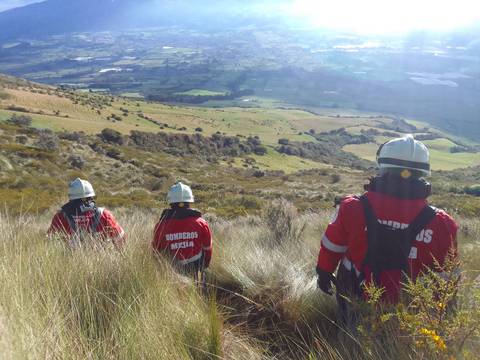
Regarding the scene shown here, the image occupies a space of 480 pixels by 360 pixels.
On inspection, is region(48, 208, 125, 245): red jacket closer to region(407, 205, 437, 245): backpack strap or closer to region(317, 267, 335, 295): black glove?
region(317, 267, 335, 295): black glove

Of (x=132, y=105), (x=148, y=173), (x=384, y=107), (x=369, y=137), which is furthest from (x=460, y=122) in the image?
(x=148, y=173)

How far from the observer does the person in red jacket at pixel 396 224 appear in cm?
340

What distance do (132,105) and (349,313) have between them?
3828 inches

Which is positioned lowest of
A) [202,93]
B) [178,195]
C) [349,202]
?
[202,93]

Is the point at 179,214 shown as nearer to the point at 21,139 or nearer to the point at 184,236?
the point at 184,236

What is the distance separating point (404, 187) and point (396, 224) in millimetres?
278

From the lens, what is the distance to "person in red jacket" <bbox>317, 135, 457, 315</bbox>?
3.40 meters

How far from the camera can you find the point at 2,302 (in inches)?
98.8

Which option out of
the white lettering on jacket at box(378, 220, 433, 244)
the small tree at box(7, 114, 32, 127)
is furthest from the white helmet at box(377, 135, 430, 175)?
the small tree at box(7, 114, 32, 127)

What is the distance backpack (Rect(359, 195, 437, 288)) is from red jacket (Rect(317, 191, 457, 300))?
0.04 metres

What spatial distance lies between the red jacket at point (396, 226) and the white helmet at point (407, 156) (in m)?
0.24

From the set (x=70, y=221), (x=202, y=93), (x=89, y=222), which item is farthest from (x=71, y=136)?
(x=202, y=93)

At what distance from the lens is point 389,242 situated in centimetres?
342

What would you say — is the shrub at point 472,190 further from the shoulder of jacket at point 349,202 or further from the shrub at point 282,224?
the shoulder of jacket at point 349,202
